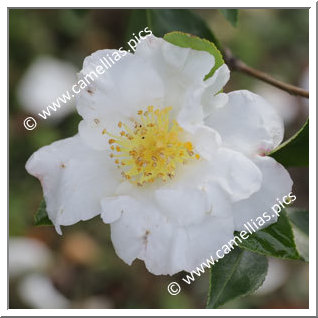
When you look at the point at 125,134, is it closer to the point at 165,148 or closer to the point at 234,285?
the point at 165,148

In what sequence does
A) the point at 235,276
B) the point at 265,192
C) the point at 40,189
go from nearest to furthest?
the point at 265,192 < the point at 235,276 < the point at 40,189

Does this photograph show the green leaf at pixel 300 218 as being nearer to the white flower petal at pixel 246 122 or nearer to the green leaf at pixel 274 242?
the green leaf at pixel 274 242

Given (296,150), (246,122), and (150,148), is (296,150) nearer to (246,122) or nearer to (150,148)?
(246,122)

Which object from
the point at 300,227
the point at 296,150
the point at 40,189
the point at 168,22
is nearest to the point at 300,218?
the point at 300,227

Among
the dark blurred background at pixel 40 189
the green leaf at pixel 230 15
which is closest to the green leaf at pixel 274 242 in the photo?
the green leaf at pixel 230 15

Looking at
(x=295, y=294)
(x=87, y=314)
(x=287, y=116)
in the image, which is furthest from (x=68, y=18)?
(x=87, y=314)

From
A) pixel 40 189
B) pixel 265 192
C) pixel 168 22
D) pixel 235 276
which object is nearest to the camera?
pixel 265 192
